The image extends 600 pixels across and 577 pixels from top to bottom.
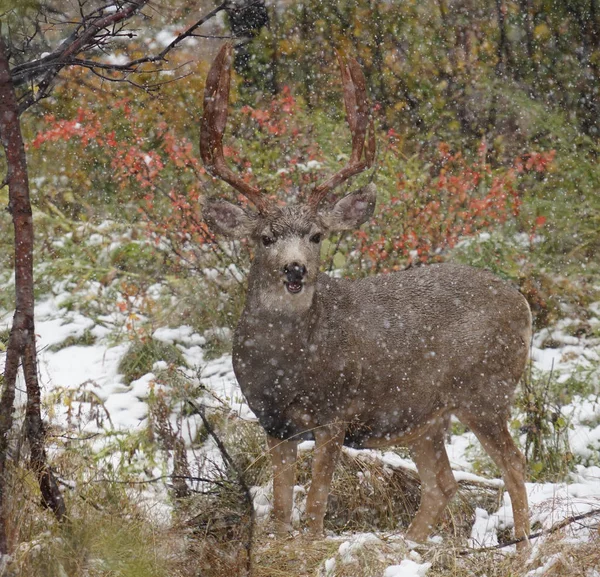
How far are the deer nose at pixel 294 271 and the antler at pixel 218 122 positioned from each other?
1.41ft

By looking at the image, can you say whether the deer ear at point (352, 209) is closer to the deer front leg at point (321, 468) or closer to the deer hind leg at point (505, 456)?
the deer front leg at point (321, 468)

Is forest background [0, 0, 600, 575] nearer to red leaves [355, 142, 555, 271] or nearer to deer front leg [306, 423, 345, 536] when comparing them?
red leaves [355, 142, 555, 271]

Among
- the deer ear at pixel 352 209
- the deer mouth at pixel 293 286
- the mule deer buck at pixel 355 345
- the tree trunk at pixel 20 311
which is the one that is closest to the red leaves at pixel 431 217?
the mule deer buck at pixel 355 345

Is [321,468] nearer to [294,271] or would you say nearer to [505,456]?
[294,271]

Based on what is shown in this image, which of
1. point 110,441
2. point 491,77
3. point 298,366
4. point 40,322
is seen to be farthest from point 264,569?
point 491,77

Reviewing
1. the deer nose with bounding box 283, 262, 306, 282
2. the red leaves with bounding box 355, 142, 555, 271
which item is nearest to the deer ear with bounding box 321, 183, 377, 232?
the deer nose with bounding box 283, 262, 306, 282

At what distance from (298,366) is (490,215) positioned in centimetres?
458

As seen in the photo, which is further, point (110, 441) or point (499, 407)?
point (110, 441)

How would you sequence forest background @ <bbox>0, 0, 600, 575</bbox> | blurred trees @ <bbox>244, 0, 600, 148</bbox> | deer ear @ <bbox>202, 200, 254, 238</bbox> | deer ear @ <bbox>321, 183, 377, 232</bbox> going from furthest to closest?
blurred trees @ <bbox>244, 0, 600, 148</bbox> < forest background @ <bbox>0, 0, 600, 575</bbox> < deer ear @ <bbox>321, 183, 377, 232</bbox> < deer ear @ <bbox>202, 200, 254, 238</bbox>

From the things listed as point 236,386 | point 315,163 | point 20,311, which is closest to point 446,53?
point 315,163

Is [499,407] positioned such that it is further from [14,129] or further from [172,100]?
[172,100]

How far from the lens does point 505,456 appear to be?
5059 mm

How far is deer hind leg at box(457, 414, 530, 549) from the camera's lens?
5027 millimetres

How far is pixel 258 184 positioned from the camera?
8.17 metres
